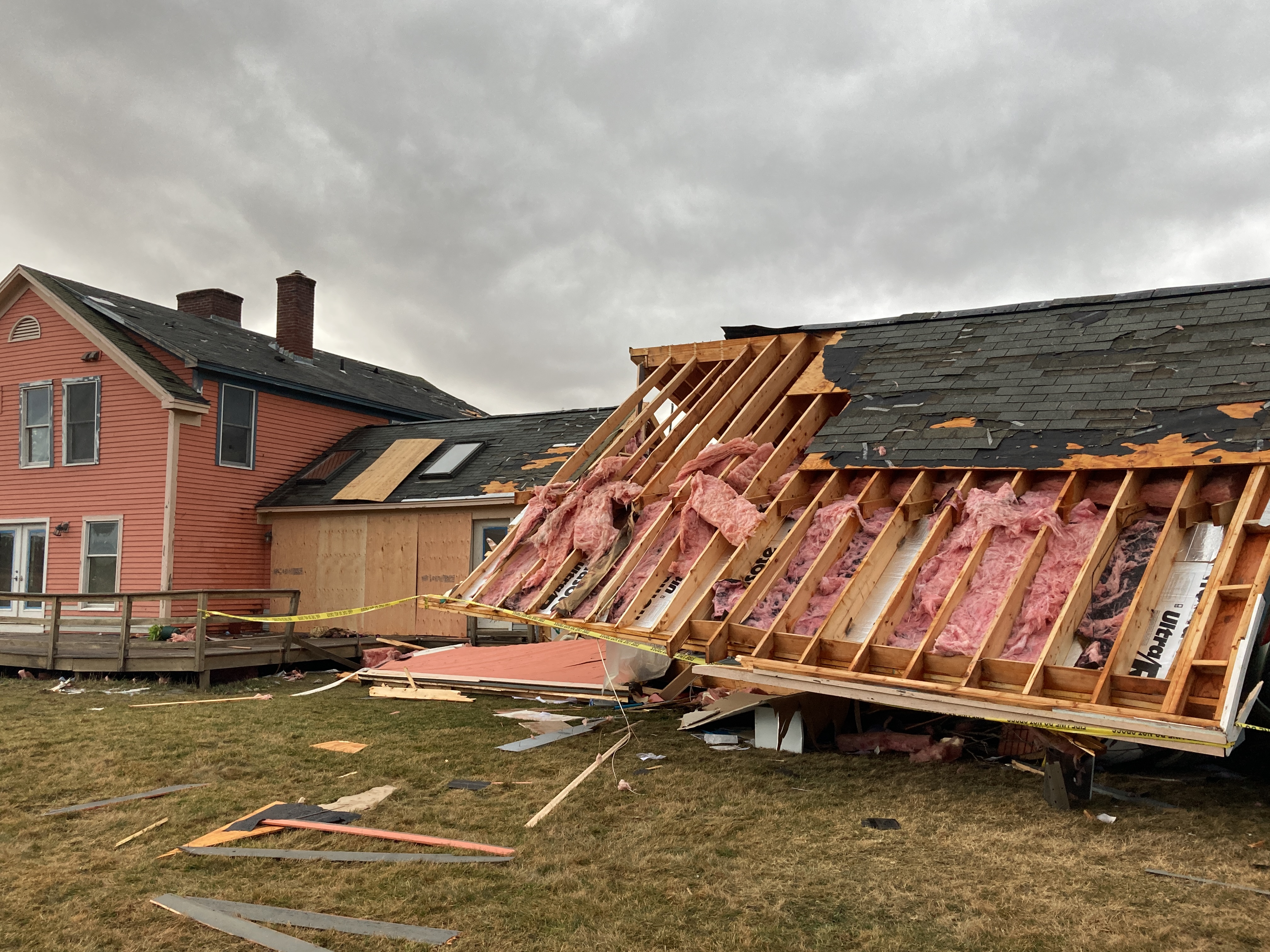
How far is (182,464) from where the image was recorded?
16125 mm

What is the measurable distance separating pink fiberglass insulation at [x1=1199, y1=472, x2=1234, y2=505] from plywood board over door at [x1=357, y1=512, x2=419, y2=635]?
40.0 feet

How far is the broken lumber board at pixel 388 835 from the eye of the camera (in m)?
5.24

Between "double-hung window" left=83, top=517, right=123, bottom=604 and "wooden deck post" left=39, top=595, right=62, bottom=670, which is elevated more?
"double-hung window" left=83, top=517, right=123, bottom=604

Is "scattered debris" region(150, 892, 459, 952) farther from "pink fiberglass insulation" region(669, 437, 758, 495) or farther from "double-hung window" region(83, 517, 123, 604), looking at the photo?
"double-hung window" region(83, 517, 123, 604)

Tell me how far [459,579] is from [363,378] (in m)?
8.87

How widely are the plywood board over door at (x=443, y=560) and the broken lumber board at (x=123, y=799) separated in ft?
28.3

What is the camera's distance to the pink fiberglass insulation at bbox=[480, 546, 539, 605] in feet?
29.6

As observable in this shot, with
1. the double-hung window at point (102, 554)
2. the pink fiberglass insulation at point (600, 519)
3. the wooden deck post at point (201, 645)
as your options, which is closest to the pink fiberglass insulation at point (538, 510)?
the pink fiberglass insulation at point (600, 519)

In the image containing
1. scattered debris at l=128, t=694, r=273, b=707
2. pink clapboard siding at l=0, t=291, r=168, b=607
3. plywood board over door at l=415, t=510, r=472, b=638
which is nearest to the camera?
scattered debris at l=128, t=694, r=273, b=707

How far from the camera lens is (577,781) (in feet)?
21.8

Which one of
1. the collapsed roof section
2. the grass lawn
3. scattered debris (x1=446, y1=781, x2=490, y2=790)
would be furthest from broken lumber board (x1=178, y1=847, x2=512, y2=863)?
the collapsed roof section

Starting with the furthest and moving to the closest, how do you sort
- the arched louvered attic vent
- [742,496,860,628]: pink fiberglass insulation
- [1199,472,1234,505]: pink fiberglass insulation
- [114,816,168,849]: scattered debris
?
the arched louvered attic vent < [742,496,860,628]: pink fiberglass insulation < [1199,472,1234,505]: pink fiberglass insulation < [114,816,168,849]: scattered debris

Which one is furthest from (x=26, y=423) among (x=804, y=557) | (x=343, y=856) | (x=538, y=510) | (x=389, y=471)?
(x=804, y=557)

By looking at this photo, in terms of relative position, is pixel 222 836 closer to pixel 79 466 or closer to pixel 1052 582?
pixel 1052 582
